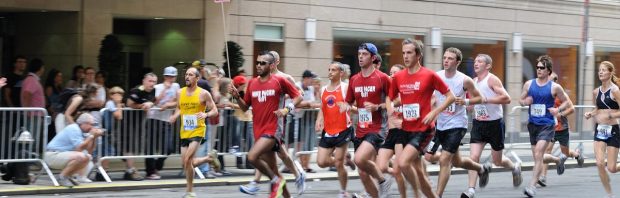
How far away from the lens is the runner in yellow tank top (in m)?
14.6

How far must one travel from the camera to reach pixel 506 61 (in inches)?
1171

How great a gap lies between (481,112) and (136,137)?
5338mm

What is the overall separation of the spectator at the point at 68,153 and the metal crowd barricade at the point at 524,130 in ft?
28.6

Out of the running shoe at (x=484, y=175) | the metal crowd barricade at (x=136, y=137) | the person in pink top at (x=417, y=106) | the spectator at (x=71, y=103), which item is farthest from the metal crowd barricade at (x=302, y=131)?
the person in pink top at (x=417, y=106)

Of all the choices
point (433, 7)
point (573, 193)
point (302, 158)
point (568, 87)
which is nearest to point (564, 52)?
point (568, 87)

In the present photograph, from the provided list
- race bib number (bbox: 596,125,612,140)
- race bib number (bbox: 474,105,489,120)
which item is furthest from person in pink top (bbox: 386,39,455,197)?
race bib number (bbox: 596,125,612,140)

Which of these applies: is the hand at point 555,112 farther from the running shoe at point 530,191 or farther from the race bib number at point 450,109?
the race bib number at point 450,109

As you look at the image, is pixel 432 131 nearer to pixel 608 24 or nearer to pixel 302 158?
pixel 302 158

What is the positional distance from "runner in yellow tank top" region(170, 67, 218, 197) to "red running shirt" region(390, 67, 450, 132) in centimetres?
305

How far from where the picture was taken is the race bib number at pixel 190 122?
14736 mm

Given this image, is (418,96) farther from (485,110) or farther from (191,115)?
(191,115)

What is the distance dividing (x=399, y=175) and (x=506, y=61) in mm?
17428

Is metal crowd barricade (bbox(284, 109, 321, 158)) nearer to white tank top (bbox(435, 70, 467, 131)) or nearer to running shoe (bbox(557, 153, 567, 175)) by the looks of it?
running shoe (bbox(557, 153, 567, 175))

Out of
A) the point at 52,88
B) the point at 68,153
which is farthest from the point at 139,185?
the point at 52,88
